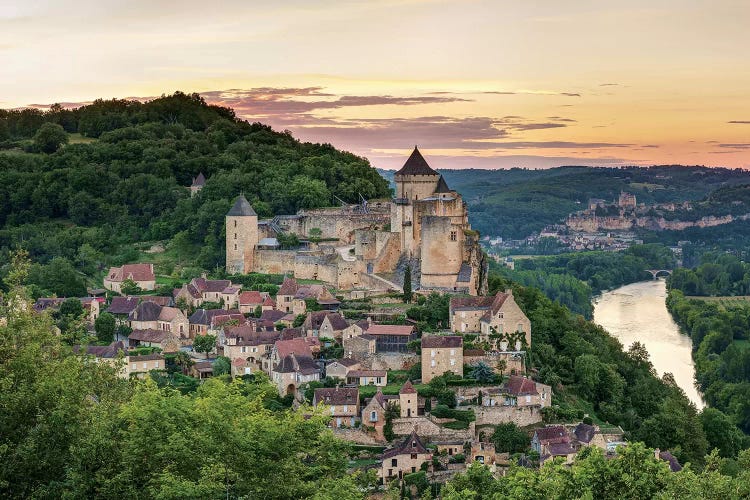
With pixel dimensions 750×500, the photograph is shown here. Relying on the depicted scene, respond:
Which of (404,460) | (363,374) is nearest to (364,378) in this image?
(363,374)

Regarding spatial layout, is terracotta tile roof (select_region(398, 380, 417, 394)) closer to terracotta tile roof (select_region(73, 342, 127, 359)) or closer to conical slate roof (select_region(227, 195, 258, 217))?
terracotta tile roof (select_region(73, 342, 127, 359))

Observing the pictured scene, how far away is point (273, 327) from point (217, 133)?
3115cm

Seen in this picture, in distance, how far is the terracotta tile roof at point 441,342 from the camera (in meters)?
36.2

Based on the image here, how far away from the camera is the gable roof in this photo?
105ft

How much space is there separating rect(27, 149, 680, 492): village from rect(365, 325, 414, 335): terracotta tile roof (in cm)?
11

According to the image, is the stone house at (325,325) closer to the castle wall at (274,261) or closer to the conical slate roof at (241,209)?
the castle wall at (274,261)

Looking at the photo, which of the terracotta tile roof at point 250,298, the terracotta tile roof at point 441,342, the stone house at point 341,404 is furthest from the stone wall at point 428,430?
the terracotta tile roof at point 250,298

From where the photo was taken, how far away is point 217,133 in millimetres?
69500

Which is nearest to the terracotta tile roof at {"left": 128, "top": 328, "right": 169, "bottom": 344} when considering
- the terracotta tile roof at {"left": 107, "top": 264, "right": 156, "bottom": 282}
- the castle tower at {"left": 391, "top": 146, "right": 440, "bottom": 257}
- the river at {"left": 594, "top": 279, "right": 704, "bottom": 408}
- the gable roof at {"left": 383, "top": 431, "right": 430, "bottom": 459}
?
the terracotta tile roof at {"left": 107, "top": 264, "right": 156, "bottom": 282}

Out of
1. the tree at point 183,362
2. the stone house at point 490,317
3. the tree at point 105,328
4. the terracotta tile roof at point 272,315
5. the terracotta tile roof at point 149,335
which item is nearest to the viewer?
the stone house at point 490,317

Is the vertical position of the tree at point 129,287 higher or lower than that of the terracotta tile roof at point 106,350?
higher

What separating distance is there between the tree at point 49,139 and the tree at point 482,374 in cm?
4440

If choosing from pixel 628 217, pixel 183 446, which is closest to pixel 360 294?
pixel 183 446

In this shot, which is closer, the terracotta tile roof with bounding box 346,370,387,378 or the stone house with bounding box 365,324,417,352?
the terracotta tile roof with bounding box 346,370,387,378
